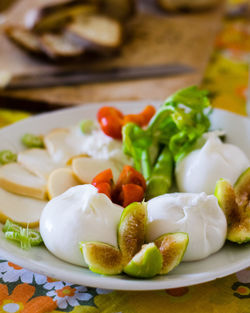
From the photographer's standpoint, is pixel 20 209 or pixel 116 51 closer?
pixel 20 209

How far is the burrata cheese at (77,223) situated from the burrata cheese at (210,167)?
460 mm

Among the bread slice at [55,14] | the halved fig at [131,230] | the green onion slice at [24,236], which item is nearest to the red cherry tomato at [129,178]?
the halved fig at [131,230]

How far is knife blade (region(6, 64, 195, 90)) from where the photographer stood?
3.55 metres

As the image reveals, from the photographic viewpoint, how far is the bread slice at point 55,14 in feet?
13.6

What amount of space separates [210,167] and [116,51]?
231 cm

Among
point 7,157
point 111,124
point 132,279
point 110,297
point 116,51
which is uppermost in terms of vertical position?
point 116,51

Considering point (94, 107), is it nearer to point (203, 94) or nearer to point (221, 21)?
point (203, 94)

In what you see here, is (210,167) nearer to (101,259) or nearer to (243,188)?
(243,188)

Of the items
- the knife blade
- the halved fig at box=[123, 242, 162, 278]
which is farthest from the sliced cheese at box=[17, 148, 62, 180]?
the knife blade

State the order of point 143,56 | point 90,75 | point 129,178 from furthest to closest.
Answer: point 143,56 → point 90,75 → point 129,178

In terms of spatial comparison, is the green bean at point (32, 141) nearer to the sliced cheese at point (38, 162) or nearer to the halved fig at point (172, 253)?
the sliced cheese at point (38, 162)

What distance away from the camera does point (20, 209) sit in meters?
2.10

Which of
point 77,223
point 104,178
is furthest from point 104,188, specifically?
point 77,223

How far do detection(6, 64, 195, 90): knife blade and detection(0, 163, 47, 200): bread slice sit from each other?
132 centimetres
